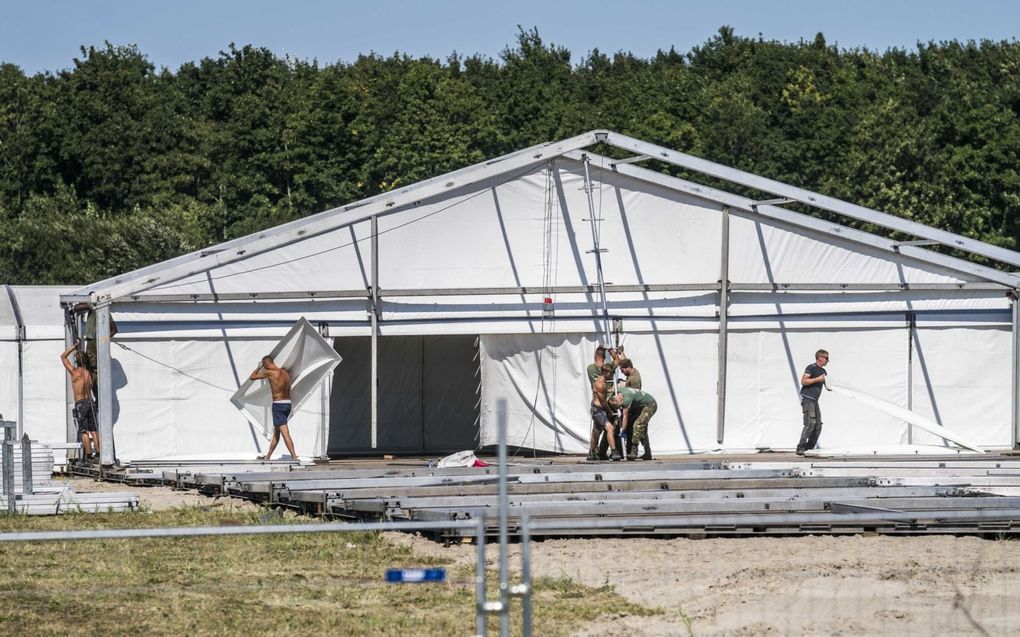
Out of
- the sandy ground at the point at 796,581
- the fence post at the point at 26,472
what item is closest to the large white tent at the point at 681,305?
the fence post at the point at 26,472

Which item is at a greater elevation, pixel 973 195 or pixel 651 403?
pixel 973 195

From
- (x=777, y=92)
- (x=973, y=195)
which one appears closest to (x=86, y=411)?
(x=973, y=195)

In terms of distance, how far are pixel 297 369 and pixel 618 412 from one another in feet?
14.7

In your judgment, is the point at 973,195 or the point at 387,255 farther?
the point at 973,195

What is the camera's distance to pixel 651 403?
66.3 feet

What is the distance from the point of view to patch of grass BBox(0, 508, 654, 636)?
920 centimetres

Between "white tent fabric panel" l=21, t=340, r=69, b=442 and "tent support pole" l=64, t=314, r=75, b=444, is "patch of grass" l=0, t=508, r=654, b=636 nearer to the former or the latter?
"tent support pole" l=64, t=314, r=75, b=444

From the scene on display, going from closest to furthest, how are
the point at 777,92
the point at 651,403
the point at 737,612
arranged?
the point at 737,612 < the point at 651,403 < the point at 777,92

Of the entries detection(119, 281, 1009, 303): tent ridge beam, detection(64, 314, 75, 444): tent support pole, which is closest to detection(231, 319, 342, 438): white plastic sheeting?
detection(119, 281, 1009, 303): tent ridge beam

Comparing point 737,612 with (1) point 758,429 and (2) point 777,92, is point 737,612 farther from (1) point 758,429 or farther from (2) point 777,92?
(2) point 777,92

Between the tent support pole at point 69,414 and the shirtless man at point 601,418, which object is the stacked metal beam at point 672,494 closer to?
the shirtless man at point 601,418

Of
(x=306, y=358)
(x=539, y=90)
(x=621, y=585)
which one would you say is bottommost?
(x=621, y=585)

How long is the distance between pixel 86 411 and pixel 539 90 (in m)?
46.4

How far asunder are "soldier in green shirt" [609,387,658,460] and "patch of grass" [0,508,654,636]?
24.9 ft
